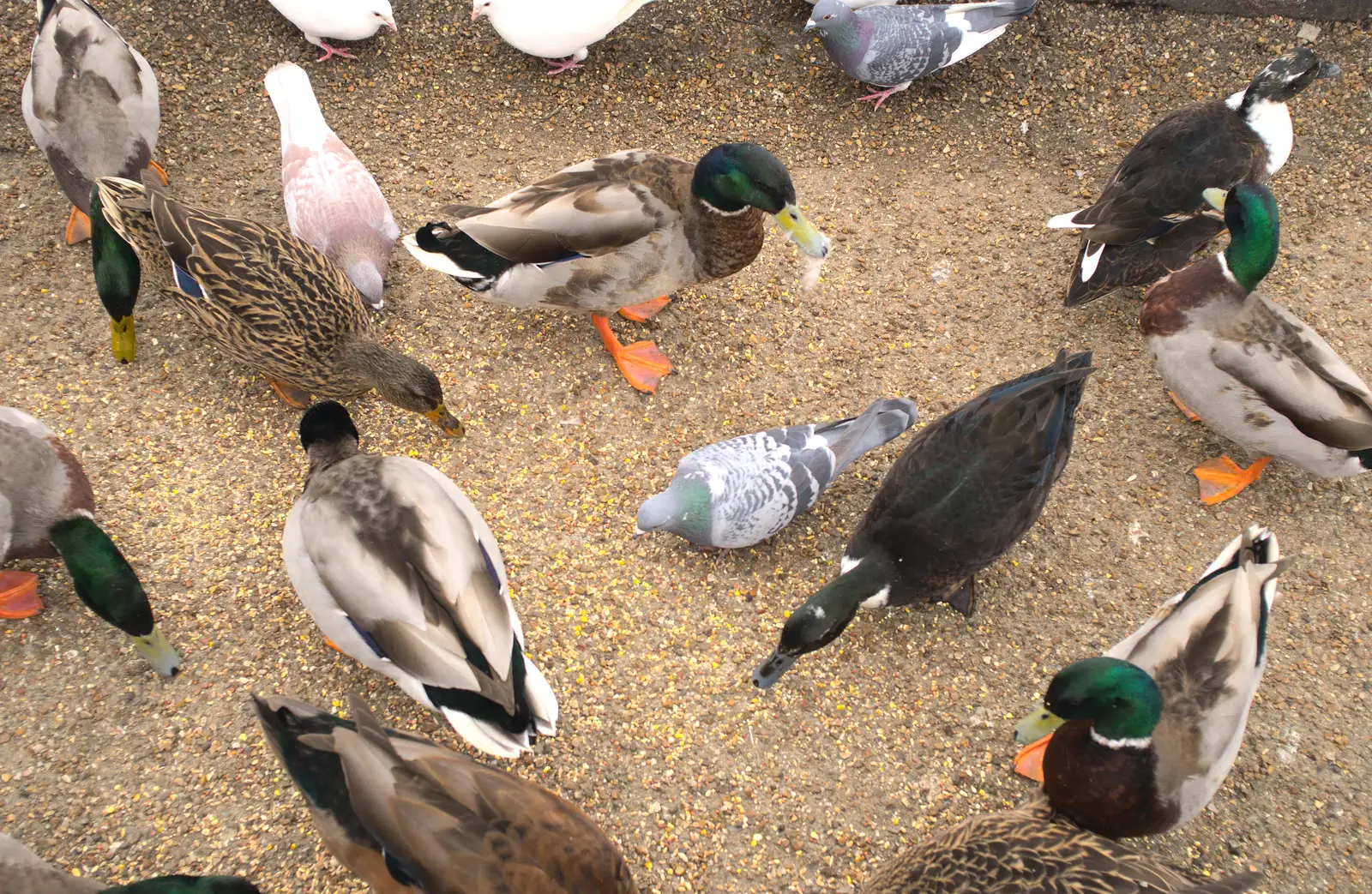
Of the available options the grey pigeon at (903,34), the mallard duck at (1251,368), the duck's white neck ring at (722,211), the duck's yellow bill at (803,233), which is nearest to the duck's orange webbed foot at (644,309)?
the duck's white neck ring at (722,211)

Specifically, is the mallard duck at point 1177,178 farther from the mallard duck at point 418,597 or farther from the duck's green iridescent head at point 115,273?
the duck's green iridescent head at point 115,273

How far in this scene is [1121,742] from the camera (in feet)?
8.28

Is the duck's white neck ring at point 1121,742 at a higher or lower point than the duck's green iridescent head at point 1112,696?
lower

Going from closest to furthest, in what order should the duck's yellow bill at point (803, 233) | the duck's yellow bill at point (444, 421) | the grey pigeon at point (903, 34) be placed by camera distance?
the duck's yellow bill at point (444, 421) < the duck's yellow bill at point (803, 233) < the grey pigeon at point (903, 34)

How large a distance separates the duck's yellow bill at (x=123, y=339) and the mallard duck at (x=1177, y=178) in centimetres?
380

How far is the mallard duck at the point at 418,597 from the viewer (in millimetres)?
2469

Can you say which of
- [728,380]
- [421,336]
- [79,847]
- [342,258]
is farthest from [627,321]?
[79,847]

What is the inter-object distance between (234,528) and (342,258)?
1.18 meters

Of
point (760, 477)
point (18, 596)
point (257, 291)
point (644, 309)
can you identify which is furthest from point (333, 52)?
point (760, 477)

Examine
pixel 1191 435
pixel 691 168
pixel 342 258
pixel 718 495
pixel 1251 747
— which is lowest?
pixel 1251 747

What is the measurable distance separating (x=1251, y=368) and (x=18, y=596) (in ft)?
14.4

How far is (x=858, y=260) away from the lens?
414 centimetres

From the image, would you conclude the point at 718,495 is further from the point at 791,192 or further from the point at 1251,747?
the point at 1251,747

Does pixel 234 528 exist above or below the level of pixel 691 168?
below
